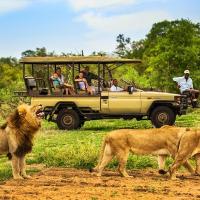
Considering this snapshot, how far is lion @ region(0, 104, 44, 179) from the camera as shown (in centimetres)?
1065

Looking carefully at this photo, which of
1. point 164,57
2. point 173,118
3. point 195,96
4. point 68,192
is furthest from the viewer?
point 164,57

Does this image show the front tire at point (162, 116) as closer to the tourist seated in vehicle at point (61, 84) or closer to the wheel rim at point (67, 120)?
the wheel rim at point (67, 120)

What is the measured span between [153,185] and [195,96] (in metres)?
12.4

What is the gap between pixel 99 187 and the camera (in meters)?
9.38

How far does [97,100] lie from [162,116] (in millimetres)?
2057

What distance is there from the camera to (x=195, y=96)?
71.1ft

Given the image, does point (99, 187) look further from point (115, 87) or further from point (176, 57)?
point (176, 57)

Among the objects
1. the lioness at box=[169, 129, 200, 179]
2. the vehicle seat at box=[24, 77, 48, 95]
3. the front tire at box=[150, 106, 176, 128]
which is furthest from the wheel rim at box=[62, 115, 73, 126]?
the lioness at box=[169, 129, 200, 179]

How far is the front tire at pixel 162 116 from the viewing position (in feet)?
65.3

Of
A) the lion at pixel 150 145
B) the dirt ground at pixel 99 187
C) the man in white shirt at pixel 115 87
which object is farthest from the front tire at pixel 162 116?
the lion at pixel 150 145

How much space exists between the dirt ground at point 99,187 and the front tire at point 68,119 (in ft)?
30.1

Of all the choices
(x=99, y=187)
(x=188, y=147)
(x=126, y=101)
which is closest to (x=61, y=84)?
(x=126, y=101)

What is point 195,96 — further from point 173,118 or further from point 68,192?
point 68,192

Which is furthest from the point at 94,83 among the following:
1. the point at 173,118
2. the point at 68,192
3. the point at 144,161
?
the point at 68,192
